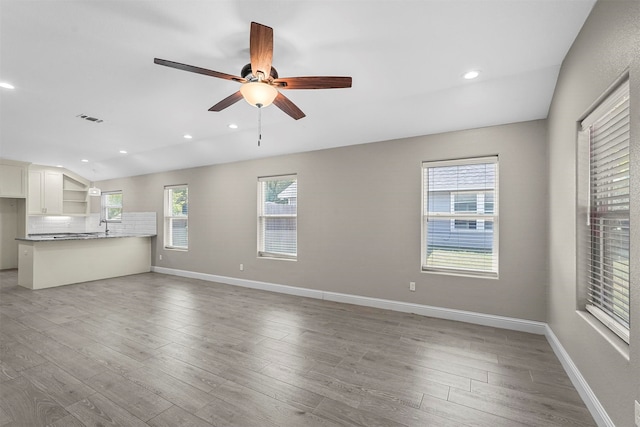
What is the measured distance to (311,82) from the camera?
2.14 meters

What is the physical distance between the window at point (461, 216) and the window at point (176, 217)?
17.2 ft

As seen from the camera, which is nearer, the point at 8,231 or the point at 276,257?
the point at 276,257

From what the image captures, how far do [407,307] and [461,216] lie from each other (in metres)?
1.44

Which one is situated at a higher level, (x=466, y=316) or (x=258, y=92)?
(x=258, y=92)

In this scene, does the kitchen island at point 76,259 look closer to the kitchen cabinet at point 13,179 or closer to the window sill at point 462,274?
the kitchen cabinet at point 13,179

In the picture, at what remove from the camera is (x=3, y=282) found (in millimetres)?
5688

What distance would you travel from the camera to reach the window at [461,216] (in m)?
3.55

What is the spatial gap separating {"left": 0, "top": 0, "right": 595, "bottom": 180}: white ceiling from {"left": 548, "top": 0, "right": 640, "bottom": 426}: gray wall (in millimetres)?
261

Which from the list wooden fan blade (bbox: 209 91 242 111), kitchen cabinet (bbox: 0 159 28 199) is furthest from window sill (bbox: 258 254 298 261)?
kitchen cabinet (bbox: 0 159 28 199)

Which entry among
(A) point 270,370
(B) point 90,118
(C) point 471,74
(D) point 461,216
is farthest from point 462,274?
(B) point 90,118

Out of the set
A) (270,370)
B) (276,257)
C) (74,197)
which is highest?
(74,197)

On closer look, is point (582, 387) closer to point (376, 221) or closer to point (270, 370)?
point (270, 370)

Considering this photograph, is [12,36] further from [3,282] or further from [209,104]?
[3,282]

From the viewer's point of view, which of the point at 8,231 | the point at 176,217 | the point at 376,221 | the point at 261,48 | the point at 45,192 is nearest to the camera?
the point at 261,48
